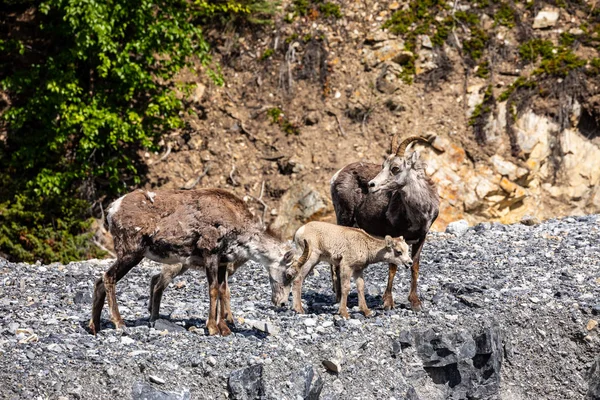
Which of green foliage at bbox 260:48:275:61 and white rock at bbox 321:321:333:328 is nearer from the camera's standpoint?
white rock at bbox 321:321:333:328

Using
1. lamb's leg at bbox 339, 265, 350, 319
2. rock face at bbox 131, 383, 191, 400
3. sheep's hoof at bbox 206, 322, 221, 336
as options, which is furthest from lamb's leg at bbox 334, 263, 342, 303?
rock face at bbox 131, 383, 191, 400

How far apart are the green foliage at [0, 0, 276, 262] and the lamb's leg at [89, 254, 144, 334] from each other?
8.02m

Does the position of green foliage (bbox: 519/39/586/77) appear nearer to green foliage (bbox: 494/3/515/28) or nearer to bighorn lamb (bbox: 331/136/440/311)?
green foliage (bbox: 494/3/515/28)

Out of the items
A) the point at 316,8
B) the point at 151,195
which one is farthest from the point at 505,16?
the point at 151,195

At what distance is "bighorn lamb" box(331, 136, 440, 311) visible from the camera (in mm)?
10773

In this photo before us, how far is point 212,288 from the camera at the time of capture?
30.8 ft

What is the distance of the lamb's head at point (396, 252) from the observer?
1051 cm

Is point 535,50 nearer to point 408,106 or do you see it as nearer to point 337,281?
point 408,106

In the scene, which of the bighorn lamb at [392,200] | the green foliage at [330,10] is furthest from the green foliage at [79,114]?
the bighorn lamb at [392,200]

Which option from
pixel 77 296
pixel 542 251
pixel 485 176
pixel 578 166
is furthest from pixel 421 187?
pixel 578 166

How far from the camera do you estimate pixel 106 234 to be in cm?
1858

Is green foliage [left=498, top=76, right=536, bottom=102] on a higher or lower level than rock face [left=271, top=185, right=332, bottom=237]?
higher

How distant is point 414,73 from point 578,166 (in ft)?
14.6

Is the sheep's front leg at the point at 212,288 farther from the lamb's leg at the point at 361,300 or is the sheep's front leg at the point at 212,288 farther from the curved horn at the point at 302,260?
the lamb's leg at the point at 361,300
